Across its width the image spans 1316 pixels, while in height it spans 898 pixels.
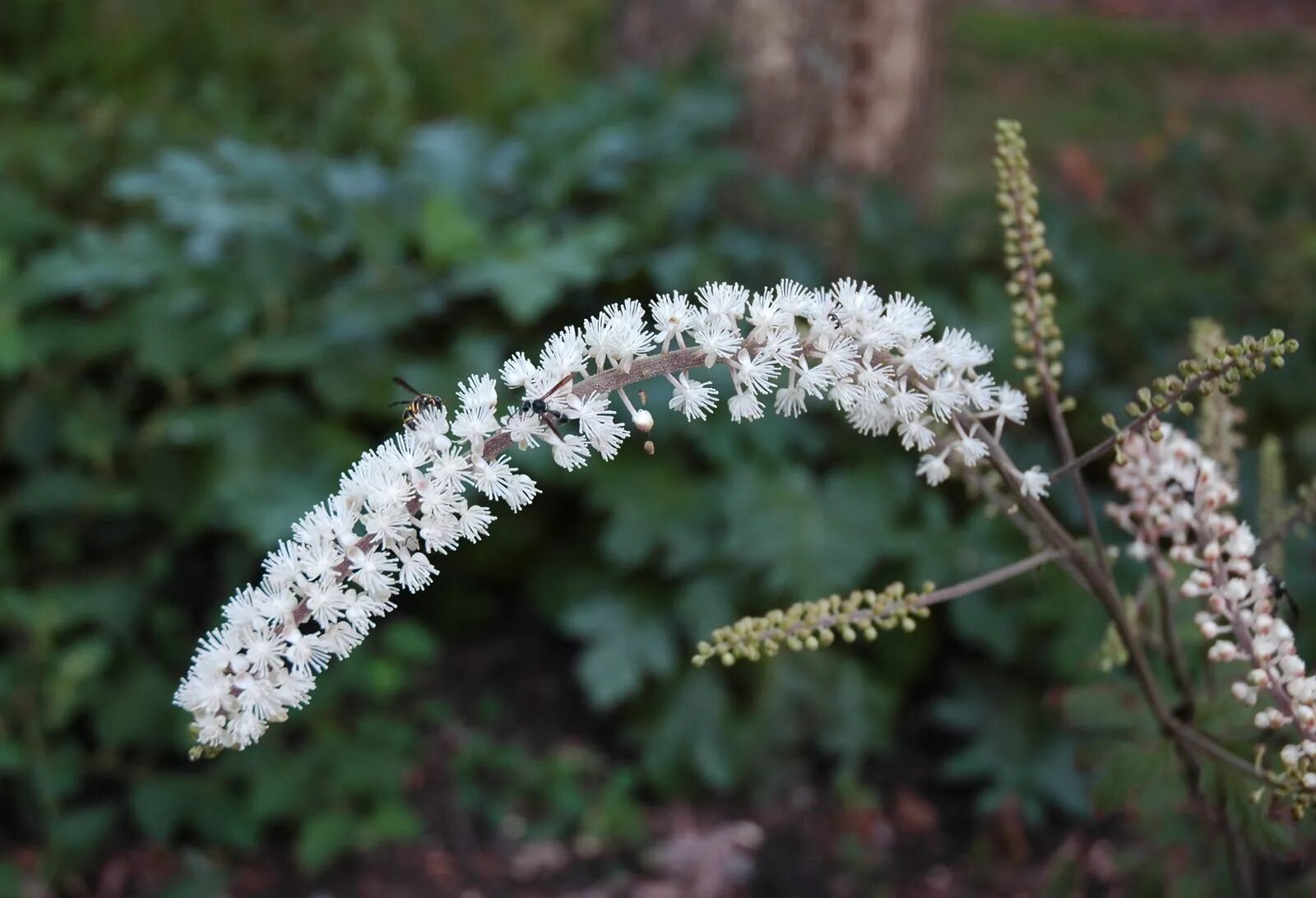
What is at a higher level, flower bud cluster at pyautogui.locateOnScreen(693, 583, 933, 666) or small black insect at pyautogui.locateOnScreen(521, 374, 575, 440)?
small black insect at pyautogui.locateOnScreen(521, 374, 575, 440)

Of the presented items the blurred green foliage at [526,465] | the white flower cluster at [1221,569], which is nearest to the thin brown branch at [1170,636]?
the white flower cluster at [1221,569]

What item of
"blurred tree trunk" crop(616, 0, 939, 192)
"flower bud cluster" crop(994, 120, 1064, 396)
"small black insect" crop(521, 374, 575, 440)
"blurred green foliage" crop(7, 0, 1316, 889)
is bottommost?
"small black insect" crop(521, 374, 575, 440)

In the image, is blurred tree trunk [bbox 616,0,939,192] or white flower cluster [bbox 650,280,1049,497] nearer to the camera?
white flower cluster [bbox 650,280,1049,497]

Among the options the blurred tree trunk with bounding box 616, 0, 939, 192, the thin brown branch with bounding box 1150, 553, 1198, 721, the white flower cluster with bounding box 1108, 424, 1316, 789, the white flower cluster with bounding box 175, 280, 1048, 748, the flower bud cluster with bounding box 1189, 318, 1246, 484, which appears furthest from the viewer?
the blurred tree trunk with bounding box 616, 0, 939, 192

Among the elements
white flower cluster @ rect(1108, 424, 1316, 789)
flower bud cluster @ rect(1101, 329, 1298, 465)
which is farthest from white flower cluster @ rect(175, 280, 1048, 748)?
white flower cluster @ rect(1108, 424, 1316, 789)

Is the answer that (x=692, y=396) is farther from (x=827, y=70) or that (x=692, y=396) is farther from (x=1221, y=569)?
(x=827, y=70)

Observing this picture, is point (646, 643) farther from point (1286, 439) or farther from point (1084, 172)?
point (1084, 172)

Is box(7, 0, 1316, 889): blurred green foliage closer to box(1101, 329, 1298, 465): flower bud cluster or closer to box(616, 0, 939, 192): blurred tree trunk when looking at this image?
box(616, 0, 939, 192): blurred tree trunk
